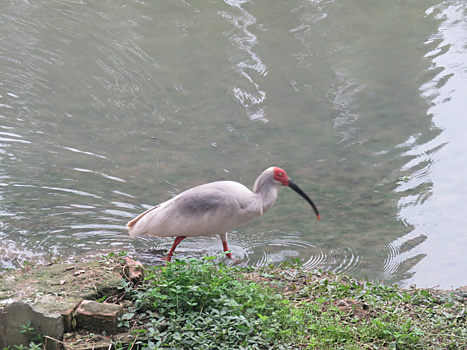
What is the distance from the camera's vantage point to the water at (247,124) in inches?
252

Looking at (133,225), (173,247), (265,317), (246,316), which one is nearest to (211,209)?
(173,247)

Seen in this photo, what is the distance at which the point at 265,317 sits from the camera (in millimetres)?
3721

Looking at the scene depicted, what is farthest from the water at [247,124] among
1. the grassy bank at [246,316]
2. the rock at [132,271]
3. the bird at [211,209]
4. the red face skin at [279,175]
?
the rock at [132,271]

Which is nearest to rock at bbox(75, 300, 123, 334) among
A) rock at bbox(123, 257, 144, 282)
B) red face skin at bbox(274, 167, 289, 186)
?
rock at bbox(123, 257, 144, 282)

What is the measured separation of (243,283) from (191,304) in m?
0.60

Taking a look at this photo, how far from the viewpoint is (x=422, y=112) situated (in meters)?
9.40

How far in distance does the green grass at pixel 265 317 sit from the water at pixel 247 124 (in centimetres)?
98

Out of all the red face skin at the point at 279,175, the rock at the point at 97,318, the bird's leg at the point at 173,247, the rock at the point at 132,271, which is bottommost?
the bird's leg at the point at 173,247

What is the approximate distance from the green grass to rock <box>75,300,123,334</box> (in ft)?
0.24

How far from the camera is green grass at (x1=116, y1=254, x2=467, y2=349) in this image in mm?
3662

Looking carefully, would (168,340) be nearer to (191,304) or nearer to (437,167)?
(191,304)

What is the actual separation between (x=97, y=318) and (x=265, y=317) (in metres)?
1.01

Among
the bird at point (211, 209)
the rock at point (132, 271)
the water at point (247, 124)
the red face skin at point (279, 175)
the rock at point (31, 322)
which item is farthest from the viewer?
the water at point (247, 124)

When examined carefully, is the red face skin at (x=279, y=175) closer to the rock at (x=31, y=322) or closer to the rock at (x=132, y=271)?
the rock at (x=132, y=271)
